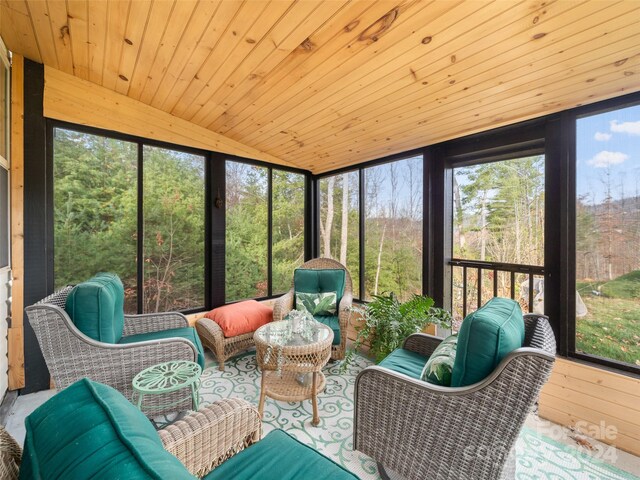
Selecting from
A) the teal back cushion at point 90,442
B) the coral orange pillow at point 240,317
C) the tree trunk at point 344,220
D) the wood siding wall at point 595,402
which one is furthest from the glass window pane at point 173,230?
the wood siding wall at point 595,402

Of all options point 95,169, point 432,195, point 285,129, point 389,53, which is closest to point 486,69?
point 389,53

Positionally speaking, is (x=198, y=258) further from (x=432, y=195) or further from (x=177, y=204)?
(x=432, y=195)

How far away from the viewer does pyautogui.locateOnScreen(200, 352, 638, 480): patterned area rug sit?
1.58m

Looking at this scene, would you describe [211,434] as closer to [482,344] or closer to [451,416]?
Result: [451,416]

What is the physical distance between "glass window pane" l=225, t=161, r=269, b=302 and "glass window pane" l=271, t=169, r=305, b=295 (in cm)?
15

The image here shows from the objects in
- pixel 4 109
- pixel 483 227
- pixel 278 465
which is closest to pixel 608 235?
pixel 483 227

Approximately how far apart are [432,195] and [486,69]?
51.8 inches

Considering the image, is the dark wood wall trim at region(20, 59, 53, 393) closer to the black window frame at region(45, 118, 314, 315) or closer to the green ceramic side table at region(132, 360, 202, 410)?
the black window frame at region(45, 118, 314, 315)

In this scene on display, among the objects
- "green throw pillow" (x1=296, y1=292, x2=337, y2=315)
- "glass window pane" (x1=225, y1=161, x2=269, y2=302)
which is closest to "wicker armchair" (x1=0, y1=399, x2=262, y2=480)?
"green throw pillow" (x1=296, y1=292, x2=337, y2=315)

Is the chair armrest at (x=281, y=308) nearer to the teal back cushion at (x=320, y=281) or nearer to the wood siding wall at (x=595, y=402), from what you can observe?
the teal back cushion at (x=320, y=281)

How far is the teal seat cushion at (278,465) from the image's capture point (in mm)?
984

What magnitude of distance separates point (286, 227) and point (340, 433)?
2.65 meters

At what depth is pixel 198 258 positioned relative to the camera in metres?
3.19

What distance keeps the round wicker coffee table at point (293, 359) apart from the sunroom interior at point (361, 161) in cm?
16
